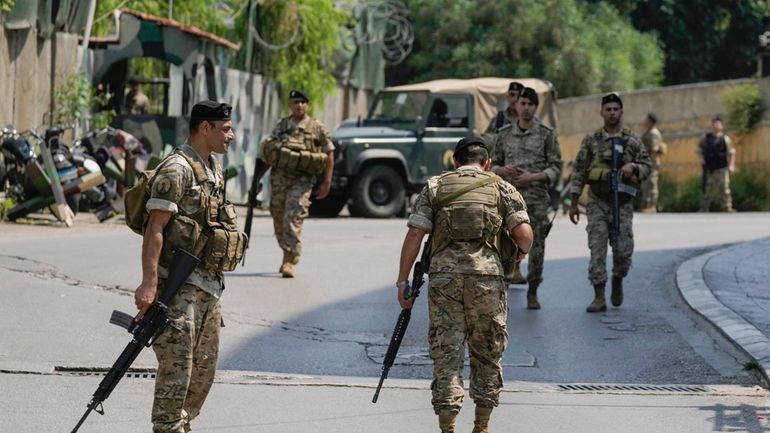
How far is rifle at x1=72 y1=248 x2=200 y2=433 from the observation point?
6453 mm

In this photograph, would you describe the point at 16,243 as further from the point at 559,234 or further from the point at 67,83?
the point at 559,234

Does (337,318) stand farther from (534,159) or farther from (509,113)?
(509,113)

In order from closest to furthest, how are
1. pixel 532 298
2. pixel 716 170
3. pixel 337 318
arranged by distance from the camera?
pixel 337 318, pixel 532 298, pixel 716 170

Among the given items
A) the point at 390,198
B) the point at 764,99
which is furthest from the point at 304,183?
the point at 764,99

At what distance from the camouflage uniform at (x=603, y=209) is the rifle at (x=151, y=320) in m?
6.34

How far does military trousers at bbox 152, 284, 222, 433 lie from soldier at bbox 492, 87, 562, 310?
19.1ft

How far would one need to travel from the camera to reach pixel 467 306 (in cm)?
A: 738

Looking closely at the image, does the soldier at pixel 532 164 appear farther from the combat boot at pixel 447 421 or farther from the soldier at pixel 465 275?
the combat boot at pixel 447 421

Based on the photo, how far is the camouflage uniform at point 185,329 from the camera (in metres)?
6.50

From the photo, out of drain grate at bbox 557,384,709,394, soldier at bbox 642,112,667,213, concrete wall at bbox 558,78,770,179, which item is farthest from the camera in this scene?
concrete wall at bbox 558,78,770,179

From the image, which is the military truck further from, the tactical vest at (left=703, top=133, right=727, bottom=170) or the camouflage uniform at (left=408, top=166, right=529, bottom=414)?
the camouflage uniform at (left=408, top=166, right=529, bottom=414)

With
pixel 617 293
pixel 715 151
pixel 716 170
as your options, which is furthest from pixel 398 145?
pixel 617 293

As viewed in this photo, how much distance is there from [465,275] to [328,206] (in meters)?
16.6

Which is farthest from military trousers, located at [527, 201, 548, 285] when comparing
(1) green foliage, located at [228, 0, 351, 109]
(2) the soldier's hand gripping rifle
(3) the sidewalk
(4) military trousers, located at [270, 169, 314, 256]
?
(1) green foliage, located at [228, 0, 351, 109]
